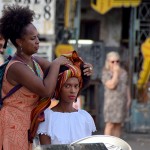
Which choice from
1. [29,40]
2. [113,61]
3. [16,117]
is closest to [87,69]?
[29,40]

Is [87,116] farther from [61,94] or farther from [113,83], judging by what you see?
[113,83]

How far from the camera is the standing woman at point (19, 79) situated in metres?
4.17

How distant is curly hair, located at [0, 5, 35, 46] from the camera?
419 cm

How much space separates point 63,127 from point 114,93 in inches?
193

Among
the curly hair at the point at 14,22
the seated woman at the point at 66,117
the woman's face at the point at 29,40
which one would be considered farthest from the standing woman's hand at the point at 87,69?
the curly hair at the point at 14,22

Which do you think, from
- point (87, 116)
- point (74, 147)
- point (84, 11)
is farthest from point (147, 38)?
point (74, 147)

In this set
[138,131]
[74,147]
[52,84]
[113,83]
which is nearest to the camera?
[74,147]

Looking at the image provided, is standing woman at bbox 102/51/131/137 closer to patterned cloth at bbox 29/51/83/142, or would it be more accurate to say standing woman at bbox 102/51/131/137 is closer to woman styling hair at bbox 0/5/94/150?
patterned cloth at bbox 29/51/83/142

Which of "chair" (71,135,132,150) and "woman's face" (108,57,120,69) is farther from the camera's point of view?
"woman's face" (108,57,120,69)

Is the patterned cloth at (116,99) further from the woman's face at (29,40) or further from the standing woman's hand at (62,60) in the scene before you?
the woman's face at (29,40)

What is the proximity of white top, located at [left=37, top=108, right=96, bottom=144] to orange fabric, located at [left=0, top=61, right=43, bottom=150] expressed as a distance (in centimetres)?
13

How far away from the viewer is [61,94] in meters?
4.48

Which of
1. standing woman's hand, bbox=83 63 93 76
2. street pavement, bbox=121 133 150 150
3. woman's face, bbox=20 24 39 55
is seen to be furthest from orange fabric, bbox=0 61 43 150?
street pavement, bbox=121 133 150 150

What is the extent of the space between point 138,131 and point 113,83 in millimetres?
2683
